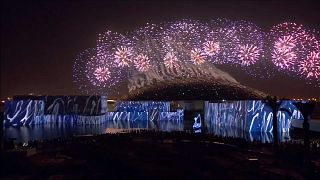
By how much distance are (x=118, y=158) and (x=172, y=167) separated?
151 inches

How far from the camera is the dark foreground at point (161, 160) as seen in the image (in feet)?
54.5

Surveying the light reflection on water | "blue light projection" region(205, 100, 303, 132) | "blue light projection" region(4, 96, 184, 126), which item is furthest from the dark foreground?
"blue light projection" region(4, 96, 184, 126)

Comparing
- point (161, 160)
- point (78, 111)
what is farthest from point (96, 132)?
point (161, 160)

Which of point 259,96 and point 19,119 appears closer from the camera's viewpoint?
point 19,119

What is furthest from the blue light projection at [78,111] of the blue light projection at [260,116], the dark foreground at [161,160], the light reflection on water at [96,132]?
the dark foreground at [161,160]

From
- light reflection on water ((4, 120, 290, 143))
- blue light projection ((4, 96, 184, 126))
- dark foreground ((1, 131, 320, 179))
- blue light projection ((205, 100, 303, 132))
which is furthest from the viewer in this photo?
blue light projection ((4, 96, 184, 126))

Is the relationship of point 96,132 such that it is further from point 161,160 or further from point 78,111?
point 161,160

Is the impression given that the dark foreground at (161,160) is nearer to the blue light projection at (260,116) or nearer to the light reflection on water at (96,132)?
the light reflection on water at (96,132)

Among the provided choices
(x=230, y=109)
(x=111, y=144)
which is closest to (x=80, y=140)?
(x=111, y=144)

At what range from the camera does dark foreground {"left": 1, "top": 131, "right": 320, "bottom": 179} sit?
16609 mm

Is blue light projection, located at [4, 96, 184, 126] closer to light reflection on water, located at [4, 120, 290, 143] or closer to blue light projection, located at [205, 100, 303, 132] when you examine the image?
light reflection on water, located at [4, 120, 290, 143]

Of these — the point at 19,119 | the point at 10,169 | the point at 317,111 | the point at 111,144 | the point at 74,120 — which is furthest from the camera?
the point at 74,120

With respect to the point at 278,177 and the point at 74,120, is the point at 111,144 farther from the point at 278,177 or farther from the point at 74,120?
the point at 74,120

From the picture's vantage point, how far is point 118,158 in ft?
69.6
